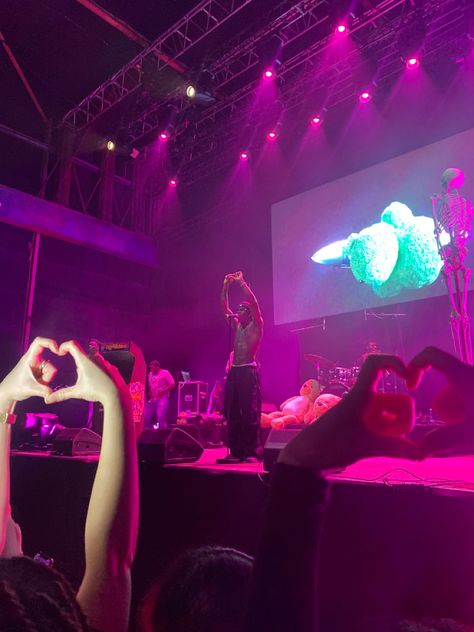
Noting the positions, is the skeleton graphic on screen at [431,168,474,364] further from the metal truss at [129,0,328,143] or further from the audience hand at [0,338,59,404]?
the audience hand at [0,338,59,404]

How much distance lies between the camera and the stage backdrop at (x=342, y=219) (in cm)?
579

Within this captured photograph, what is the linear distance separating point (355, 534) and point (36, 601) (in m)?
1.47

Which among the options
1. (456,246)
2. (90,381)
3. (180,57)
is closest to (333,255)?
(456,246)

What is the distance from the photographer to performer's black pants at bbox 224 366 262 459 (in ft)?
12.1

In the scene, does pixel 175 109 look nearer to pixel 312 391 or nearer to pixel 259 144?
pixel 259 144

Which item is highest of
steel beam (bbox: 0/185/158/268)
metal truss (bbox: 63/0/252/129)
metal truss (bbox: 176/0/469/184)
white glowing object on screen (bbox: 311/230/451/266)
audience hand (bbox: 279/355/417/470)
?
metal truss (bbox: 63/0/252/129)

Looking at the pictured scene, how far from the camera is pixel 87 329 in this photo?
8.77 meters

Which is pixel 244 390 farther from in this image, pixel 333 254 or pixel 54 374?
pixel 333 254

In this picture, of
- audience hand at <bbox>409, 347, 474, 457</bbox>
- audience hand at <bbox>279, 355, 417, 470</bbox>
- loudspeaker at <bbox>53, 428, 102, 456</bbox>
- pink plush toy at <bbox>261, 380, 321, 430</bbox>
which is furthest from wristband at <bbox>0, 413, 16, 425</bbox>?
pink plush toy at <bbox>261, 380, 321, 430</bbox>

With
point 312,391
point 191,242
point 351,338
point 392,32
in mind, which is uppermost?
point 392,32

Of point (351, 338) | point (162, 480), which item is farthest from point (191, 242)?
point (162, 480)

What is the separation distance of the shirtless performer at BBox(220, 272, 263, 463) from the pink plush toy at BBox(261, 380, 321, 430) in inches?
66.6

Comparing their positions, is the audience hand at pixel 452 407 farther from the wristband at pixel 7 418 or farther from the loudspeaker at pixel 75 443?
the loudspeaker at pixel 75 443

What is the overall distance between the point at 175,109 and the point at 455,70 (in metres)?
4.41
